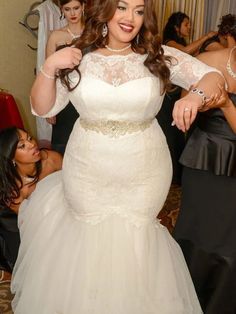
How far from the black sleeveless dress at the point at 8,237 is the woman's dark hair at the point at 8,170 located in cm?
8

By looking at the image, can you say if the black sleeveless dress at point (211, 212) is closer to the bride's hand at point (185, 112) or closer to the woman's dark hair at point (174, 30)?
the bride's hand at point (185, 112)

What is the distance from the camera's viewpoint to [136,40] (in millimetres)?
1931

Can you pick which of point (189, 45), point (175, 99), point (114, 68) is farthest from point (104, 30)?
point (189, 45)

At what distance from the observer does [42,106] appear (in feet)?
6.14

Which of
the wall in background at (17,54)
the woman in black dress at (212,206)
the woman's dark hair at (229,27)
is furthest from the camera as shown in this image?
the wall in background at (17,54)

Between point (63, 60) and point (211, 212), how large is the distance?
1219mm

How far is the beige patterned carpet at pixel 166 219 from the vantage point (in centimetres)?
270

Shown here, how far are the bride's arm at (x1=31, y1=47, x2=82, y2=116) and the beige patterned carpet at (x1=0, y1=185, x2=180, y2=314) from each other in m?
1.40

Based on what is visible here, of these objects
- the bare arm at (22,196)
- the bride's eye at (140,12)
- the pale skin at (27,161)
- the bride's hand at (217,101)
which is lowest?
the bare arm at (22,196)

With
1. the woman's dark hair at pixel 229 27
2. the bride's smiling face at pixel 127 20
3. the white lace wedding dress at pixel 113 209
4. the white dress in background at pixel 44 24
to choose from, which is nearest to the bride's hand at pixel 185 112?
the white lace wedding dress at pixel 113 209

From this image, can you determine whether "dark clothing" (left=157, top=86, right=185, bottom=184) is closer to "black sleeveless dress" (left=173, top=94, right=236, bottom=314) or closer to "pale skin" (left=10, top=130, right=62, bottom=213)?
"pale skin" (left=10, top=130, right=62, bottom=213)

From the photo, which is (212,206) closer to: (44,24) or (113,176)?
(113,176)

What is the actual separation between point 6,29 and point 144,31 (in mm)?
3342

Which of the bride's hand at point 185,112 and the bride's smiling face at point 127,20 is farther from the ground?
the bride's smiling face at point 127,20
